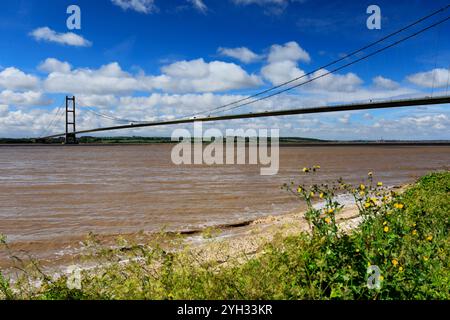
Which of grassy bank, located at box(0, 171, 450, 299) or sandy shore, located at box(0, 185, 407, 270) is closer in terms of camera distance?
grassy bank, located at box(0, 171, 450, 299)

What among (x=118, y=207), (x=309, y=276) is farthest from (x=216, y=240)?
(x=118, y=207)

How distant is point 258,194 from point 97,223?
5.37 metres

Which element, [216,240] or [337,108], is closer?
[216,240]

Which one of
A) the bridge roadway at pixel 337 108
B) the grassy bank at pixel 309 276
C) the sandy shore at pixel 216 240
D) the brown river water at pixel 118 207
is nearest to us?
the grassy bank at pixel 309 276

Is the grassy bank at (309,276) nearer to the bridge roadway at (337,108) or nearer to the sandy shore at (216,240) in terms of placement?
the sandy shore at (216,240)

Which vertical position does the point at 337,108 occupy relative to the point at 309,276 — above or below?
above

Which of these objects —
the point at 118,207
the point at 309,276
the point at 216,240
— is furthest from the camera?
the point at 118,207

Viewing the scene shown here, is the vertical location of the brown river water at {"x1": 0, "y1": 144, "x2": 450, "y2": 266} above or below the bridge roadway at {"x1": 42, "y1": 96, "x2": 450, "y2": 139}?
below

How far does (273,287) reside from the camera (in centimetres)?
253

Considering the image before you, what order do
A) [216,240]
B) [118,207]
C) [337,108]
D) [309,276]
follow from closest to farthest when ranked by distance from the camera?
[309,276], [216,240], [118,207], [337,108]

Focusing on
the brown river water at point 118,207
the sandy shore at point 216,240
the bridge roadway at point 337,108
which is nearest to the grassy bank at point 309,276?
the sandy shore at point 216,240

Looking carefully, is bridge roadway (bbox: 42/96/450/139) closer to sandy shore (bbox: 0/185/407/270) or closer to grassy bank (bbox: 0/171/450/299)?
sandy shore (bbox: 0/185/407/270)

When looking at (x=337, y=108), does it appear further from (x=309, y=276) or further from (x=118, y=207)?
(x=309, y=276)

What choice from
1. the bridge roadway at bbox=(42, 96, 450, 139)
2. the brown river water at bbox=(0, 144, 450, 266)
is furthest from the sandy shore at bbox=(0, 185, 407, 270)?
the bridge roadway at bbox=(42, 96, 450, 139)
